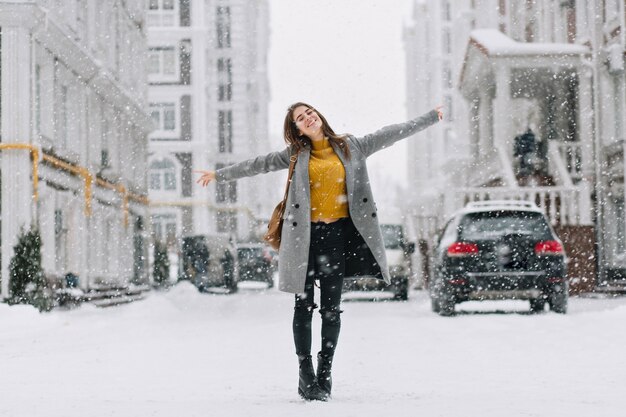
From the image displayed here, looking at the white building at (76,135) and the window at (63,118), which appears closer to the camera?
the white building at (76,135)

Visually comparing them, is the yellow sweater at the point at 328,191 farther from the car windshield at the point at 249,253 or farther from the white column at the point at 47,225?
the car windshield at the point at 249,253

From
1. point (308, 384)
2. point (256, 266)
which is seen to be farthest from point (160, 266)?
point (308, 384)

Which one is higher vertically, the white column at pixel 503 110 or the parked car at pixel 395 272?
the white column at pixel 503 110

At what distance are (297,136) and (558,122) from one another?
71.3 ft

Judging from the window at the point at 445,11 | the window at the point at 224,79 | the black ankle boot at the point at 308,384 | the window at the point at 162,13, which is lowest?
the black ankle boot at the point at 308,384

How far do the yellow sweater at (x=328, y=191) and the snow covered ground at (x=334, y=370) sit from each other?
1.02m

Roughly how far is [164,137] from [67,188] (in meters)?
34.3

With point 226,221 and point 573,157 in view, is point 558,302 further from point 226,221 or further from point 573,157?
point 226,221

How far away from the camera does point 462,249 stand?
14.0 metres

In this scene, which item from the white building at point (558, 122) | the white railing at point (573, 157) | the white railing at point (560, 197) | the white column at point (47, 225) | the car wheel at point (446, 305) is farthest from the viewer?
the white railing at point (573, 157)

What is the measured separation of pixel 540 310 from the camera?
1488cm

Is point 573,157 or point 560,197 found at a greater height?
point 573,157

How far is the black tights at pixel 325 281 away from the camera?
5938 millimetres

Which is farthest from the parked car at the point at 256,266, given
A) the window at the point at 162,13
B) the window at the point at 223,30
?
the window at the point at 223,30
